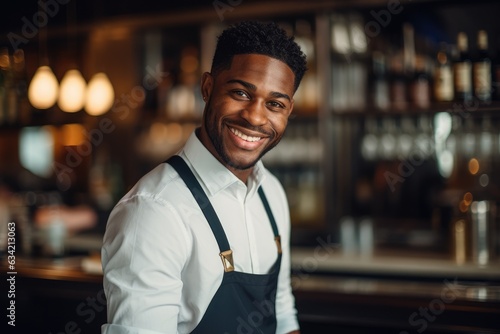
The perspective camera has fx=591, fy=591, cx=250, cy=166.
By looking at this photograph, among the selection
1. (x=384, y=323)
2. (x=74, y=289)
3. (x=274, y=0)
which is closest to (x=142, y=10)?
(x=274, y=0)

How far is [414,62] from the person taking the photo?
3.53 meters

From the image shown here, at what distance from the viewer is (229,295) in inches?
56.6

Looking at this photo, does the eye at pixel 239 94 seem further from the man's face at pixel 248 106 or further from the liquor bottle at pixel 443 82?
the liquor bottle at pixel 443 82

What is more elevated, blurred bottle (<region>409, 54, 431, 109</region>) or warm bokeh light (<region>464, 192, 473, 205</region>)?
blurred bottle (<region>409, 54, 431, 109</region>)

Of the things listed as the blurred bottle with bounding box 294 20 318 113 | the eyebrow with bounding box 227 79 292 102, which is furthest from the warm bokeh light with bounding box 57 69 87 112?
the eyebrow with bounding box 227 79 292 102

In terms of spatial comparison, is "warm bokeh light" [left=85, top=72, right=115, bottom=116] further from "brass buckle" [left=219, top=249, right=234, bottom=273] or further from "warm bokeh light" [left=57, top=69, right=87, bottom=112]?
"brass buckle" [left=219, top=249, right=234, bottom=273]

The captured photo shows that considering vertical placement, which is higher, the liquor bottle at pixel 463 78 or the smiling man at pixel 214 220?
the liquor bottle at pixel 463 78

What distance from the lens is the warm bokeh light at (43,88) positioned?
340cm

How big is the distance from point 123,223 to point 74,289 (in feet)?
4.82

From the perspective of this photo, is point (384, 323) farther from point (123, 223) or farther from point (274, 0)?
point (274, 0)

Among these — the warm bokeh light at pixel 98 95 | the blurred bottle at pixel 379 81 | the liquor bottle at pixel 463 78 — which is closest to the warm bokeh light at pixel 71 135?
the warm bokeh light at pixel 98 95

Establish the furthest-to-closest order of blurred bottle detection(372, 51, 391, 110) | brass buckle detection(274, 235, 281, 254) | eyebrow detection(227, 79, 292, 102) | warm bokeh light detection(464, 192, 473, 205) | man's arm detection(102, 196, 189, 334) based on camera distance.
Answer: blurred bottle detection(372, 51, 391, 110) → warm bokeh light detection(464, 192, 473, 205) → brass buckle detection(274, 235, 281, 254) → eyebrow detection(227, 79, 292, 102) → man's arm detection(102, 196, 189, 334)

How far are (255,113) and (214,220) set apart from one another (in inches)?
10.7

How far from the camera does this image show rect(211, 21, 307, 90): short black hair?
1.39 m
